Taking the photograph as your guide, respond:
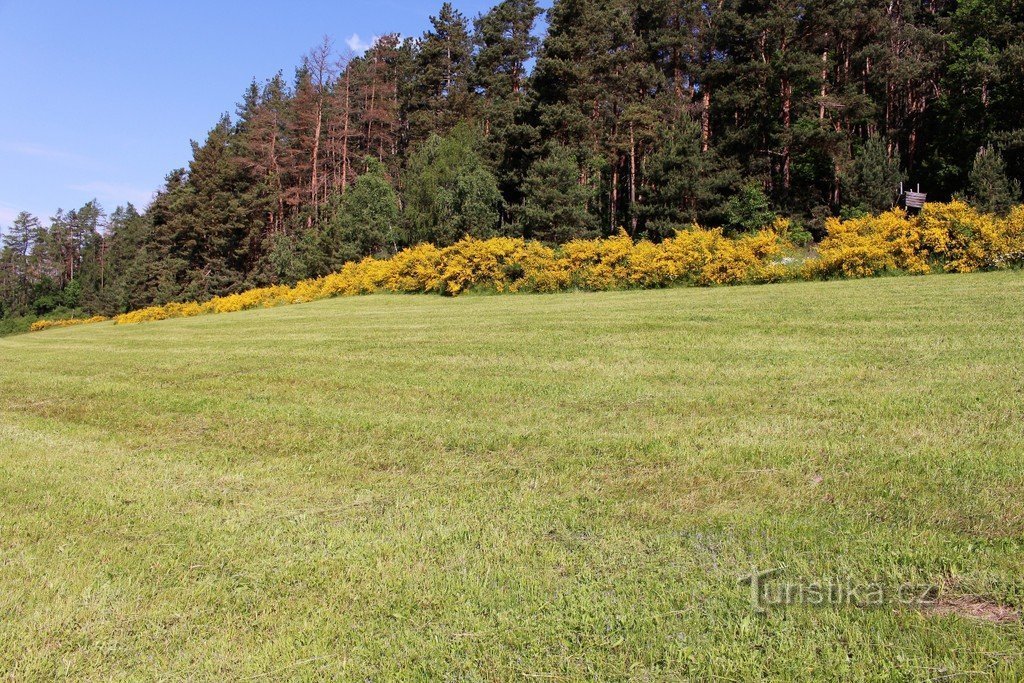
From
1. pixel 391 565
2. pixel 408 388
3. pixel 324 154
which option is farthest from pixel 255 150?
pixel 391 565

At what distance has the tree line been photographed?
95.6ft

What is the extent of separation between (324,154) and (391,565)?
49.8m

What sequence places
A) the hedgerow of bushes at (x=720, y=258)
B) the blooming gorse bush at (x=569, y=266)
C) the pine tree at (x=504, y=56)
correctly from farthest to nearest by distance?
the pine tree at (x=504, y=56) → the blooming gorse bush at (x=569, y=266) → the hedgerow of bushes at (x=720, y=258)

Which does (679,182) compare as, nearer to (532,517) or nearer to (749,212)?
(749,212)

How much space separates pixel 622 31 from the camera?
33469 millimetres

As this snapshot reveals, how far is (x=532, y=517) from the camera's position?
283cm

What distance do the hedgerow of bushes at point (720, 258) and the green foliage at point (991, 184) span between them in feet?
55.2

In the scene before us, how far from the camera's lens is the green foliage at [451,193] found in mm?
24359

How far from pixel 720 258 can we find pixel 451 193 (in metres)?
14.5

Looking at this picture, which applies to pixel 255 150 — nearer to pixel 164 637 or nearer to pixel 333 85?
pixel 333 85

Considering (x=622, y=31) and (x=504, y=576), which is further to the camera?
(x=622, y=31)

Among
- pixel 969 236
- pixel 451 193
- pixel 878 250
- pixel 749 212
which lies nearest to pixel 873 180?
pixel 749 212

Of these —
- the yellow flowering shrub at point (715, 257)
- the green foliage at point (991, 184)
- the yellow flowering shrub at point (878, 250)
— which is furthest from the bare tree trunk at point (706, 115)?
the yellow flowering shrub at point (878, 250)

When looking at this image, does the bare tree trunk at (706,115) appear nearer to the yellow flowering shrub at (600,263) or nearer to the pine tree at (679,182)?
the pine tree at (679,182)
